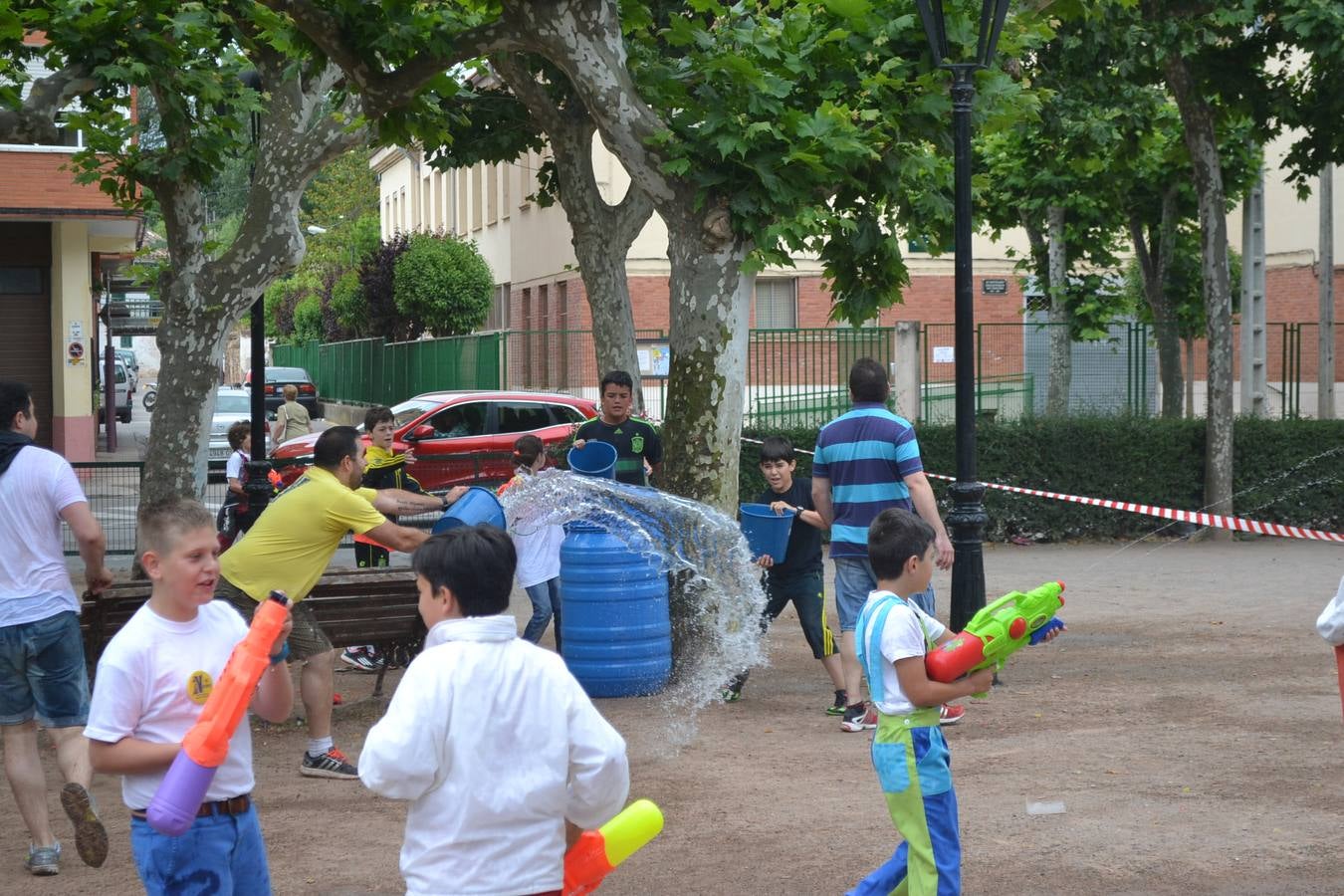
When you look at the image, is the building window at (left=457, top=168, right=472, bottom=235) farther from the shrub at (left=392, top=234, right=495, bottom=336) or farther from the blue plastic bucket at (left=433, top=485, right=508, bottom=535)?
the blue plastic bucket at (left=433, top=485, right=508, bottom=535)

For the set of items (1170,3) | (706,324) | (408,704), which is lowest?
(408,704)

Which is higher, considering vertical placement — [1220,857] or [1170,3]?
[1170,3]

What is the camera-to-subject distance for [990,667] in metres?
4.65

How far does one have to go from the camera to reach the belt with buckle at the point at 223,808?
376cm

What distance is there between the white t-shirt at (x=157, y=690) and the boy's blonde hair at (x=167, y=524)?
0.17 meters

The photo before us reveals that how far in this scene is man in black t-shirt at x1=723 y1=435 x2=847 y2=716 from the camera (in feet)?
29.1

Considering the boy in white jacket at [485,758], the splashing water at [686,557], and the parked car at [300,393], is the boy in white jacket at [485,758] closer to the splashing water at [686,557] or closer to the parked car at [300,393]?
the splashing water at [686,557]

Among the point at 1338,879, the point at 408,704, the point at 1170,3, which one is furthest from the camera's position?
the point at 1170,3

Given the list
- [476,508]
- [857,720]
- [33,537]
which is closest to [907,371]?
[857,720]

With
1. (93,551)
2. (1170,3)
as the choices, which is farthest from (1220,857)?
(1170,3)

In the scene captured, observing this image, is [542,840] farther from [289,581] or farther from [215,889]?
→ [289,581]

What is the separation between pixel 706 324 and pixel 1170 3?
9.86 m

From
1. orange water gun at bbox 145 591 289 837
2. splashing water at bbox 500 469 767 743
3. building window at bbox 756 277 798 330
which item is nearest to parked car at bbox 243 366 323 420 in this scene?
building window at bbox 756 277 798 330

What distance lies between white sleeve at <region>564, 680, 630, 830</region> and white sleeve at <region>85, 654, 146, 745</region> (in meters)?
1.17
